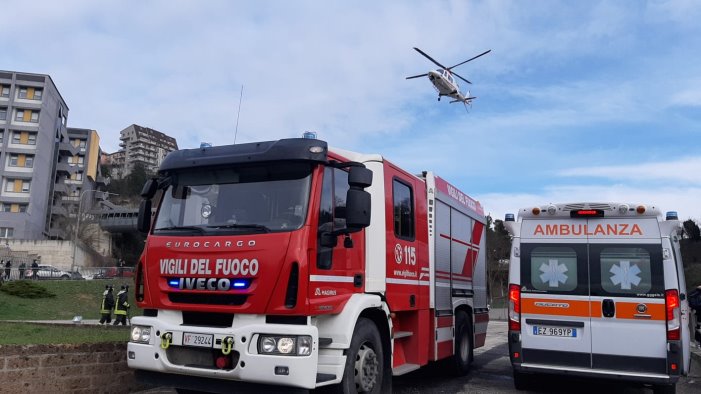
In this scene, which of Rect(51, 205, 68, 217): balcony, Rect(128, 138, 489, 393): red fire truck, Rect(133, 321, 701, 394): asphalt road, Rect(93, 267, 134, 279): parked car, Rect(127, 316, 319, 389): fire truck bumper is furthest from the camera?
Rect(51, 205, 68, 217): balcony

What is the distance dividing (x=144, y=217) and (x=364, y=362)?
2885mm

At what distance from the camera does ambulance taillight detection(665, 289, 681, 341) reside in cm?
680

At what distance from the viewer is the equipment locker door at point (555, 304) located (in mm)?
7316

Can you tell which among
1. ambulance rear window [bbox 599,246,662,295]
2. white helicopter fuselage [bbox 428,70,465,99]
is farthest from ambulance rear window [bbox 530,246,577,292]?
white helicopter fuselage [bbox 428,70,465,99]

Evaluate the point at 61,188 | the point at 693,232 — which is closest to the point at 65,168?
the point at 61,188

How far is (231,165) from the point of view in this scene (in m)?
5.75

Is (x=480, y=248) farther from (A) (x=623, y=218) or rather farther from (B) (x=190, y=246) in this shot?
(B) (x=190, y=246)

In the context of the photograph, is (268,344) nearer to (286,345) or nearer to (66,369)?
(286,345)

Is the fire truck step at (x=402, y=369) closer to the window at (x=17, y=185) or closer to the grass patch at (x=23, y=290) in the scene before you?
the grass patch at (x=23, y=290)

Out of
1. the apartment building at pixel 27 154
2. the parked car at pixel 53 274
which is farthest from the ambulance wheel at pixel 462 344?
the apartment building at pixel 27 154

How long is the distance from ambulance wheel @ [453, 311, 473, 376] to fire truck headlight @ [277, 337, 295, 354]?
481cm

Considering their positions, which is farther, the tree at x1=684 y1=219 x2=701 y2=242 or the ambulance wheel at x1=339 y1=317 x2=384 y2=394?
the tree at x1=684 y1=219 x2=701 y2=242

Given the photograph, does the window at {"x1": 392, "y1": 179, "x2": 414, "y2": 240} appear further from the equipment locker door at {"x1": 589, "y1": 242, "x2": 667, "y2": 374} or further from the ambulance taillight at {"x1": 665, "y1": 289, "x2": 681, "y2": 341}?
the ambulance taillight at {"x1": 665, "y1": 289, "x2": 681, "y2": 341}

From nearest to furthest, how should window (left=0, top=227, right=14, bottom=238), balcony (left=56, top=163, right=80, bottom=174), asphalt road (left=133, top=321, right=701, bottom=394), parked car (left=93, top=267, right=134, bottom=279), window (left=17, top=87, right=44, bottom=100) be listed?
asphalt road (left=133, top=321, right=701, bottom=394), parked car (left=93, top=267, right=134, bottom=279), window (left=0, top=227, right=14, bottom=238), window (left=17, top=87, right=44, bottom=100), balcony (left=56, top=163, right=80, bottom=174)
